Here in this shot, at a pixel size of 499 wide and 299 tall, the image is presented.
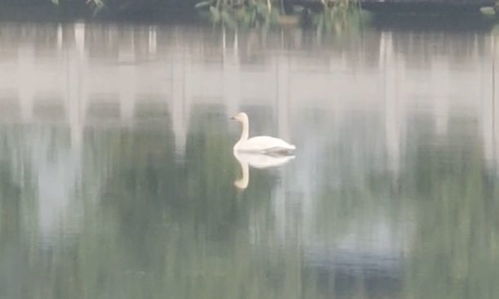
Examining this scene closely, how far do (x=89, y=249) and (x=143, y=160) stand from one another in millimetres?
Result: 3717

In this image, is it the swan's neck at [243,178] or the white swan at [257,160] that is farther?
the white swan at [257,160]

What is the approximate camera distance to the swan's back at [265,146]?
648 inches

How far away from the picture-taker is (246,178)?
15367 mm

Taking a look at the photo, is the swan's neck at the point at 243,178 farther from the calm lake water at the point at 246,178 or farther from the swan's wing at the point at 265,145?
the swan's wing at the point at 265,145

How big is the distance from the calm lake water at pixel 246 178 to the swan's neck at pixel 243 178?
0.05m

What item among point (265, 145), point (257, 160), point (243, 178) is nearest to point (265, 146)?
point (265, 145)

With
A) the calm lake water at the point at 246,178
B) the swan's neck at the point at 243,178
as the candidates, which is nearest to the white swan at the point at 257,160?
the swan's neck at the point at 243,178

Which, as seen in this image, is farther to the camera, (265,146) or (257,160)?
(265,146)

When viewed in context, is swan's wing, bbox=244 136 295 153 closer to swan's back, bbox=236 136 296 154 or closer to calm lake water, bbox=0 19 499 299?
swan's back, bbox=236 136 296 154

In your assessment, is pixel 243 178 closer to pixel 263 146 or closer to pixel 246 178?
pixel 246 178

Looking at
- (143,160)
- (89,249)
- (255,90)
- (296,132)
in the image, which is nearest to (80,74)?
(255,90)

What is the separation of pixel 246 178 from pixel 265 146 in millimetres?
1160

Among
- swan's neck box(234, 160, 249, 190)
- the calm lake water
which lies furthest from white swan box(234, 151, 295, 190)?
the calm lake water

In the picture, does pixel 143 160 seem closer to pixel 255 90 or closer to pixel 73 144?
pixel 73 144
